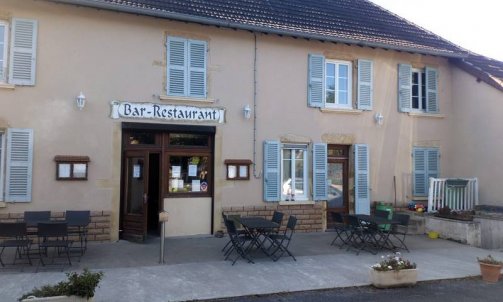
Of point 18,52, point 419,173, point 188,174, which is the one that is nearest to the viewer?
point 18,52

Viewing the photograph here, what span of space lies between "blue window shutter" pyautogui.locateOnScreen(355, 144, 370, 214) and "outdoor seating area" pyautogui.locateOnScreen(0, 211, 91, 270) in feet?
21.4

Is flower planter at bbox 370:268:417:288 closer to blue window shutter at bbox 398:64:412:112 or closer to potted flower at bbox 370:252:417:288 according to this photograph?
potted flower at bbox 370:252:417:288

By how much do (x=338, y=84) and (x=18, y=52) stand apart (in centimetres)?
734

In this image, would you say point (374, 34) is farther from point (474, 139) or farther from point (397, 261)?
point (397, 261)

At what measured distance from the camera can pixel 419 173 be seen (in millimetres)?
12148

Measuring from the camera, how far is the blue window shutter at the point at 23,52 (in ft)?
28.5

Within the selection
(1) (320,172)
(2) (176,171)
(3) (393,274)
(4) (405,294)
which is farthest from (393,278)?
(2) (176,171)

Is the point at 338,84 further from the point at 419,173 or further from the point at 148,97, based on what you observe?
the point at 148,97

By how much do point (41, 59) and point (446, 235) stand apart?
9706mm

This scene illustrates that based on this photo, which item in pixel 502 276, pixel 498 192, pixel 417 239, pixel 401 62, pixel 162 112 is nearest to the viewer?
pixel 502 276

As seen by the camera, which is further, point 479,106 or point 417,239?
point 479,106

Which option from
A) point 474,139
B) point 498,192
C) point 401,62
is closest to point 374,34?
point 401,62

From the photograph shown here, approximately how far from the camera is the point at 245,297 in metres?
5.91

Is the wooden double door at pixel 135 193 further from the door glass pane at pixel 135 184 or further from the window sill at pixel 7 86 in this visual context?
the window sill at pixel 7 86
